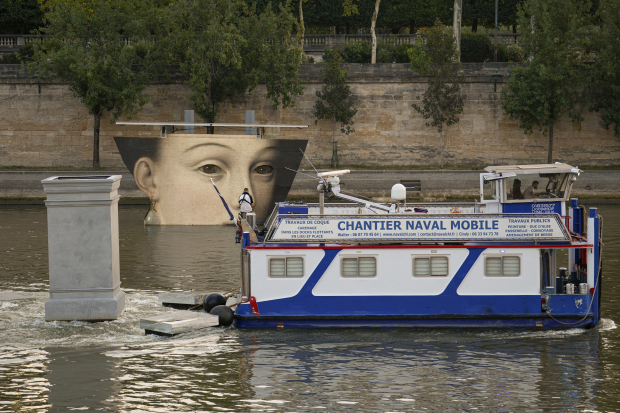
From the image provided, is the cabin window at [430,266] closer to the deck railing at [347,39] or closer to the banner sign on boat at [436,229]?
the banner sign on boat at [436,229]

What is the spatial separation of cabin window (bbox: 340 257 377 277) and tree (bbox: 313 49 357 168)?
1346 inches

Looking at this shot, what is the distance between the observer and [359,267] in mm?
17562

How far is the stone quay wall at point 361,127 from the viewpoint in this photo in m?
52.5

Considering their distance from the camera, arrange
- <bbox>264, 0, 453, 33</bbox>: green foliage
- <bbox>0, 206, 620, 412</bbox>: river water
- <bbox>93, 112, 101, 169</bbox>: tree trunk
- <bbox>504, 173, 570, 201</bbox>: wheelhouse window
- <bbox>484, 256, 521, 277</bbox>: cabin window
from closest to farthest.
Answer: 1. <bbox>0, 206, 620, 412</bbox>: river water
2. <bbox>484, 256, 521, 277</bbox>: cabin window
3. <bbox>504, 173, 570, 201</bbox>: wheelhouse window
4. <bbox>93, 112, 101, 169</bbox>: tree trunk
5. <bbox>264, 0, 453, 33</bbox>: green foliage

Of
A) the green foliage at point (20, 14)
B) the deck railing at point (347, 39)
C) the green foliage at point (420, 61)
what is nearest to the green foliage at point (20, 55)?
the deck railing at point (347, 39)

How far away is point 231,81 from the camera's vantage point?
163 feet

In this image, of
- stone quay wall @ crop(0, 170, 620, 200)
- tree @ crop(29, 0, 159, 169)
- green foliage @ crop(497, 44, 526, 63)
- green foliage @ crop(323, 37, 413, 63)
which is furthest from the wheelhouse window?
green foliage @ crop(323, 37, 413, 63)

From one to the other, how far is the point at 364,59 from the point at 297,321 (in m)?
42.0

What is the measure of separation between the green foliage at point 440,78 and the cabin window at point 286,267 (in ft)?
116

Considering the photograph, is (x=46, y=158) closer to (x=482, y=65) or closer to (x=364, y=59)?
(x=364, y=59)

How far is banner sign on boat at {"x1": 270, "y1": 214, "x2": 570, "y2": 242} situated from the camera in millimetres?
17531

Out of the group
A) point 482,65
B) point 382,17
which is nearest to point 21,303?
point 482,65

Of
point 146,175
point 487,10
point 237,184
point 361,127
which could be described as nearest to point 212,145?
point 237,184

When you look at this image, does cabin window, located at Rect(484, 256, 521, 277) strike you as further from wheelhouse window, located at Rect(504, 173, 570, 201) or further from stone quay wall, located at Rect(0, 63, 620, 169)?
stone quay wall, located at Rect(0, 63, 620, 169)
